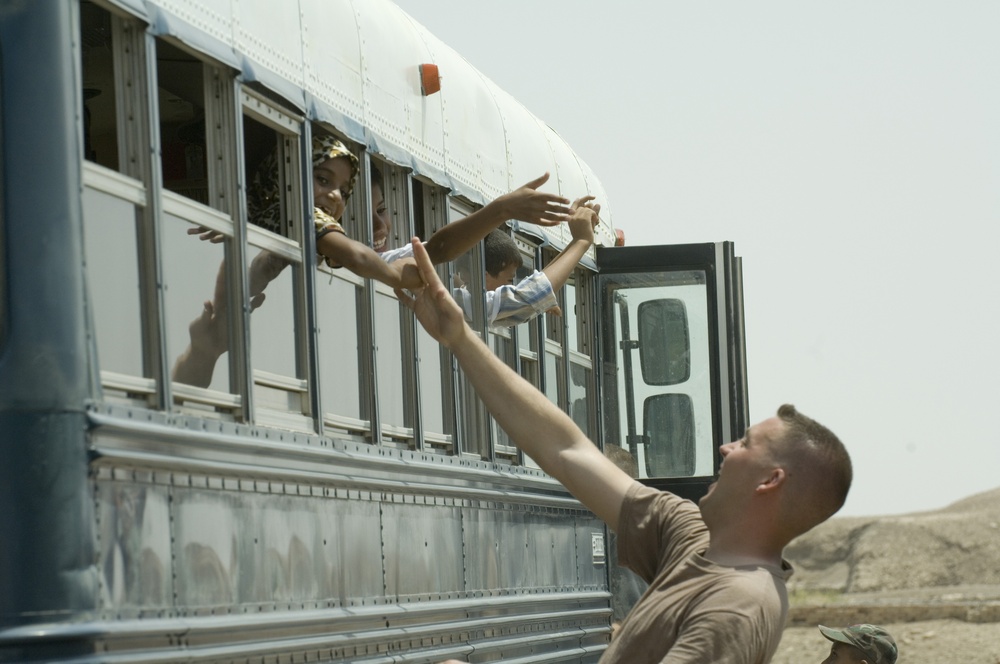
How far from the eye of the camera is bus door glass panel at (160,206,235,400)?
387cm

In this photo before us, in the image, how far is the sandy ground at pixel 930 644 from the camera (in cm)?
2092

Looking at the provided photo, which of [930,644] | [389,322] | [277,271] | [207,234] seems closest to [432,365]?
[389,322]

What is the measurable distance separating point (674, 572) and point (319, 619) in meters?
1.42

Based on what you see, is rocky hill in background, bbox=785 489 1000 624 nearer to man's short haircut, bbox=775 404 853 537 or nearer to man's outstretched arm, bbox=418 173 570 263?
man's outstretched arm, bbox=418 173 570 263

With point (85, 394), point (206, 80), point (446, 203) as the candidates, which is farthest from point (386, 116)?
point (85, 394)

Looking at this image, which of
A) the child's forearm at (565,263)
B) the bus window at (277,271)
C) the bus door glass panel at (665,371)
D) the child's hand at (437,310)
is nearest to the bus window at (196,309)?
the bus window at (277,271)

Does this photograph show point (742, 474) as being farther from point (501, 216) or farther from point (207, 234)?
point (501, 216)

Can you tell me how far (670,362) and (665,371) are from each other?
48 millimetres

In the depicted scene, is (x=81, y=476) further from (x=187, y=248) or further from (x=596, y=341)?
(x=596, y=341)

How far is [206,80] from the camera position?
13.7 ft

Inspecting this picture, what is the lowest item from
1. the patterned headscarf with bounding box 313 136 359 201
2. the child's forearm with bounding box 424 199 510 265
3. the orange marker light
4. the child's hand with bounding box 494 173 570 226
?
the child's forearm with bounding box 424 199 510 265

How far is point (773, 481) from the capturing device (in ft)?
10.2

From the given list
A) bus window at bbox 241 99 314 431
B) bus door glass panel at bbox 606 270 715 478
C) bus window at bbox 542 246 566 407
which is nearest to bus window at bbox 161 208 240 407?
bus window at bbox 241 99 314 431

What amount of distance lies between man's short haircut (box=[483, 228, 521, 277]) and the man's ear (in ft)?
9.94
